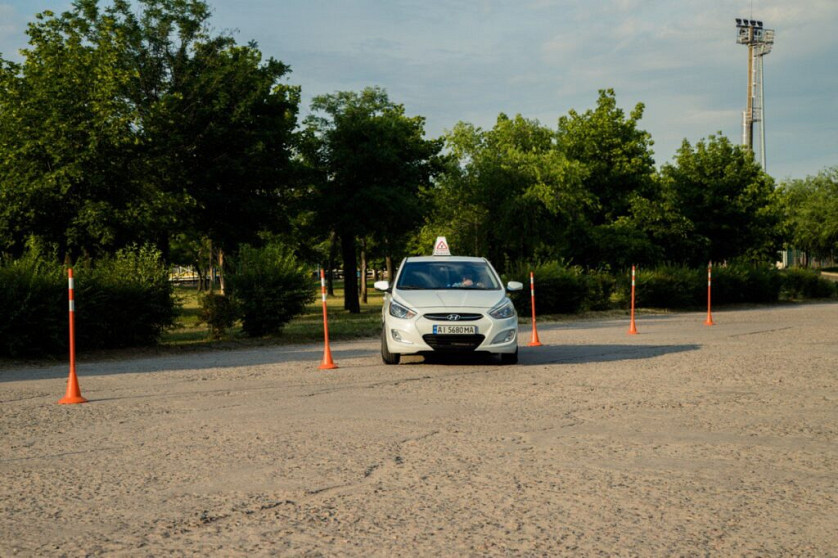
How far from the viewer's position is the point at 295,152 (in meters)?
39.6

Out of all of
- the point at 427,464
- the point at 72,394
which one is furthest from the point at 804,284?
the point at 427,464

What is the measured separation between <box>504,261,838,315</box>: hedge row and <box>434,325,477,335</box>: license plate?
658 inches

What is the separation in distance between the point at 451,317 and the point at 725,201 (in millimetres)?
40812

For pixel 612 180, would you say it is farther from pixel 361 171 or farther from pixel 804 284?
pixel 361 171

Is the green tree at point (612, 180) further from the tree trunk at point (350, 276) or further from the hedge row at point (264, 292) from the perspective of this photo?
the hedge row at point (264, 292)

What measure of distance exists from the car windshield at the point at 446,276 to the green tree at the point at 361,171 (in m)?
23.0

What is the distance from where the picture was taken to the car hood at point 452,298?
41.9 ft

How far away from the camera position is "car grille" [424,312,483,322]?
12560 millimetres

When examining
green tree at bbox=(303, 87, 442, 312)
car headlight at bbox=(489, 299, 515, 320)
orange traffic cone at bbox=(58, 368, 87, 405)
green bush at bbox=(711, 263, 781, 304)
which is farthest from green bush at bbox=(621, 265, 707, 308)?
orange traffic cone at bbox=(58, 368, 87, 405)

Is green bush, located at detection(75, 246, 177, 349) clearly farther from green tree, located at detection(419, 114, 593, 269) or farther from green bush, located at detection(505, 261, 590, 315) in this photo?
green tree, located at detection(419, 114, 593, 269)

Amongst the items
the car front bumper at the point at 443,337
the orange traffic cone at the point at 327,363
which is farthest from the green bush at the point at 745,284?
the orange traffic cone at the point at 327,363

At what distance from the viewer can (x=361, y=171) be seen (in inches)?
1535

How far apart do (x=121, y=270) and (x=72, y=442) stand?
36.8ft

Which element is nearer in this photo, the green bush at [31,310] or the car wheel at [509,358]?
the car wheel at [509,358]
